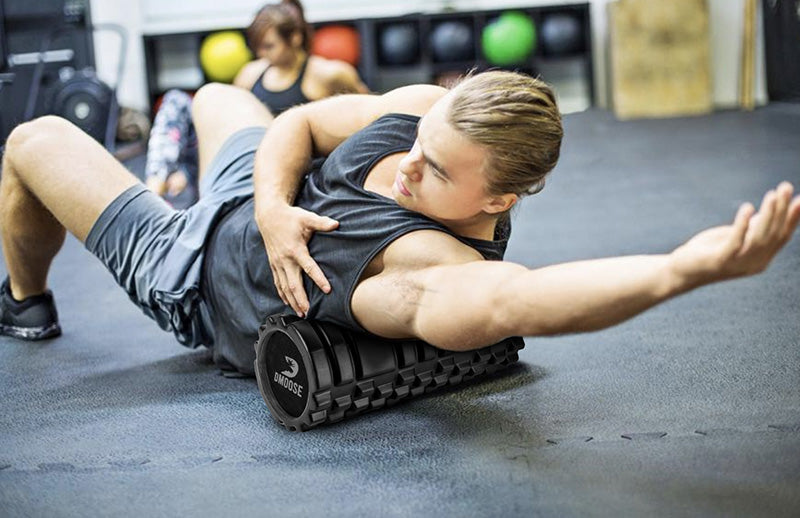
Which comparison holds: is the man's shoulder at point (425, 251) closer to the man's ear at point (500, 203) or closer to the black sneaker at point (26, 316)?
the man's ear at point (500, 203)

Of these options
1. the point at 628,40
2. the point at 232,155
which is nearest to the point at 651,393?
the point at 232,155

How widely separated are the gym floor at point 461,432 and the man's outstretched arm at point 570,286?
232 mm

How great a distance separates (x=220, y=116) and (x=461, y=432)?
3.64 feet

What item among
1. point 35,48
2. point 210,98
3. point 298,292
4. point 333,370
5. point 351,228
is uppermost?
point 35,48

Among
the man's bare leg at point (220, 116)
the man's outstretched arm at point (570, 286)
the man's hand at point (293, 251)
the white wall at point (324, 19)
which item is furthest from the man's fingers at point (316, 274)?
the white wall at point (324, 19)

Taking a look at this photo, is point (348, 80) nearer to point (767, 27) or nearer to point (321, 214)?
point (321, 214)

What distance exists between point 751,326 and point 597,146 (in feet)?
13.0

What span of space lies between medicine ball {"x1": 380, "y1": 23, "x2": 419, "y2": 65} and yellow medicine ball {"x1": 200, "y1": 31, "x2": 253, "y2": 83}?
1.12 metres

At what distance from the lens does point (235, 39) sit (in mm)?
7883

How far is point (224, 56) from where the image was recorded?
7.75 m

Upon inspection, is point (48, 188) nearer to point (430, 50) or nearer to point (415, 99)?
point (415, 99)

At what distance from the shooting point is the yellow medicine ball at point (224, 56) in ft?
25.4

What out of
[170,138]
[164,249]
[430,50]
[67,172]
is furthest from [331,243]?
[430,50]

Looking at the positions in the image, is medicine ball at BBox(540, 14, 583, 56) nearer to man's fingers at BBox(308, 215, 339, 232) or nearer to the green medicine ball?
the green medicine ball
